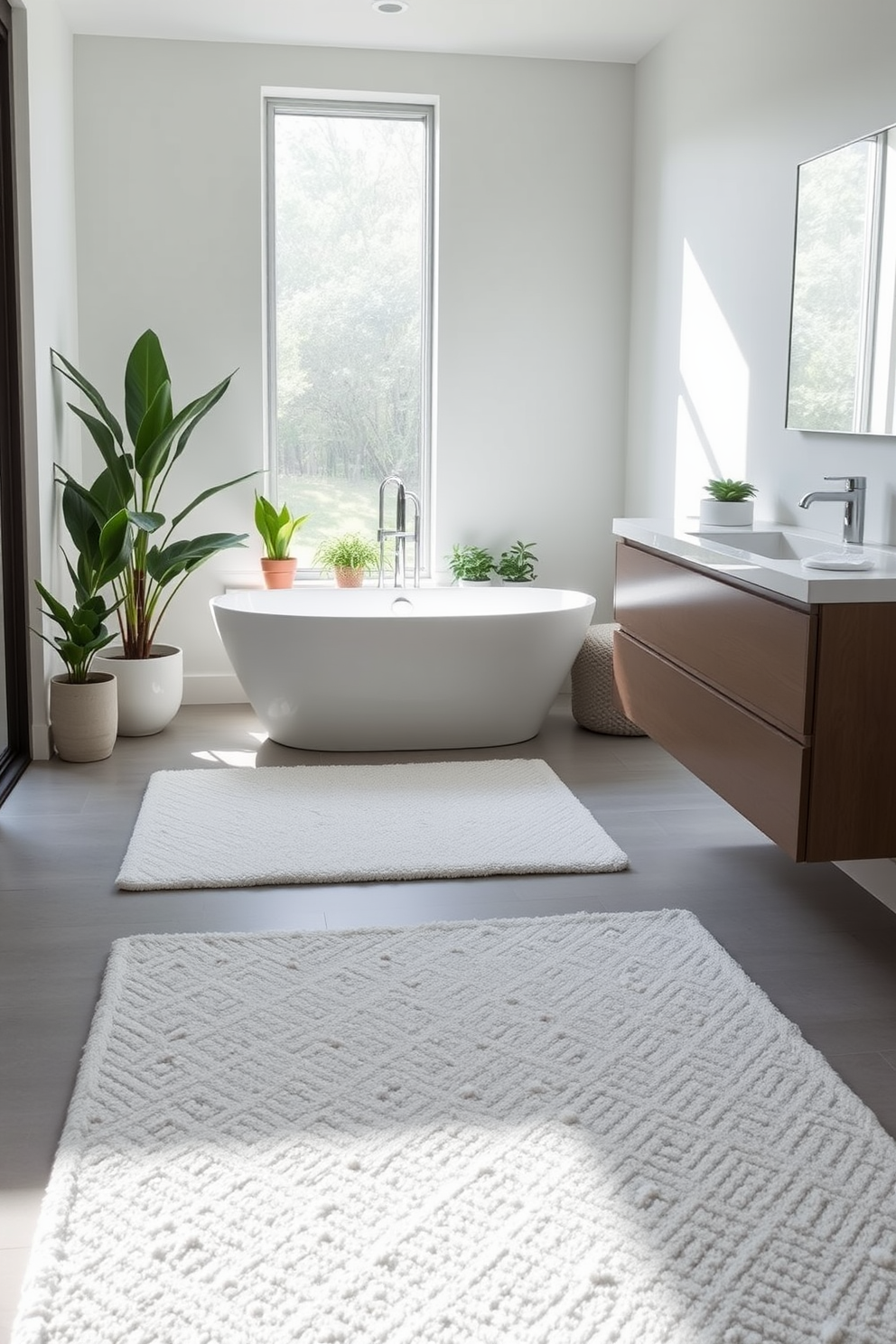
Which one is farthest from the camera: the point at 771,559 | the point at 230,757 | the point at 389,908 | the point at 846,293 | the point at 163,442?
the point at 163,442

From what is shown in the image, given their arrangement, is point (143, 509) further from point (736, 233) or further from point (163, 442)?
point (736, 233)

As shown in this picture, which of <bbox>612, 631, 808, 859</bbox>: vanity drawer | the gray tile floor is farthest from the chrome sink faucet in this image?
the gray tile floor

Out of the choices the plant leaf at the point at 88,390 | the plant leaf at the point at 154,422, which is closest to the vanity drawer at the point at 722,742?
the plant leaf at the point at 154,422

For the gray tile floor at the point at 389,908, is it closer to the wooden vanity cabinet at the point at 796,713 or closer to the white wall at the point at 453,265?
the wooden vanity cabinet at the point at 796,713

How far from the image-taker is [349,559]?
5324mm

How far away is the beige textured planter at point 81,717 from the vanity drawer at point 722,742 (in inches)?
71.3

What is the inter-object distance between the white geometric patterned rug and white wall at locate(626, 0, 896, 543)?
5.05 feet

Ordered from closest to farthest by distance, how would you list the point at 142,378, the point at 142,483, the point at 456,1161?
the point at 456,1161 < the point at 142,378 < the point at 142,483

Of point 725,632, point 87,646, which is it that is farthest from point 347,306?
point 725,632

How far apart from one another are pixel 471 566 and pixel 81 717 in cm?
172

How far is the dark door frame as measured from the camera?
4.12 m

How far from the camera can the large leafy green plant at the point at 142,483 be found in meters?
Answer: 4.57

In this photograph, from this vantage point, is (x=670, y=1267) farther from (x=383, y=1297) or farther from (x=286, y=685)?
(x=286, y=685)

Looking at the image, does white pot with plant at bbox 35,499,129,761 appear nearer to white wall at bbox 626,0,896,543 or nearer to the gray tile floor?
the gray tile floor
